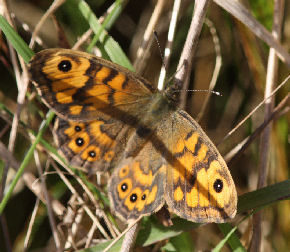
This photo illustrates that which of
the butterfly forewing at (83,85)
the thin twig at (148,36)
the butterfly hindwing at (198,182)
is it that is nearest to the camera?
the butterfly hindwing at (198,182)

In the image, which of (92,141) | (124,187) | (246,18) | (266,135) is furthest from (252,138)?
(92,141)

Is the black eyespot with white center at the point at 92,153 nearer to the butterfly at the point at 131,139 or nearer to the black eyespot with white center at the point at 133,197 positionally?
the butterfly at the point at 131,139

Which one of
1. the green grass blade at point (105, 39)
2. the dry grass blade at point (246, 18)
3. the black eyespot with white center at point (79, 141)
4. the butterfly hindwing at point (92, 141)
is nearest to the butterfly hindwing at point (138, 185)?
the butterfly hindwing at point (92, 141)

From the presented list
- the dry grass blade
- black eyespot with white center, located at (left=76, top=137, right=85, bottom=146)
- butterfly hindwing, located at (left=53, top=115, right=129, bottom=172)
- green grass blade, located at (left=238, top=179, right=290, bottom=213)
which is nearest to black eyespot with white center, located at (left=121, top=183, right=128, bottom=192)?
butterfly hindwing, located at (left=53, top=115, right=129, bottom=172)

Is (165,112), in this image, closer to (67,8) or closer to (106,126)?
(106,126)

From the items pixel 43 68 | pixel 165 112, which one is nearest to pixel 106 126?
pixel 165 112
